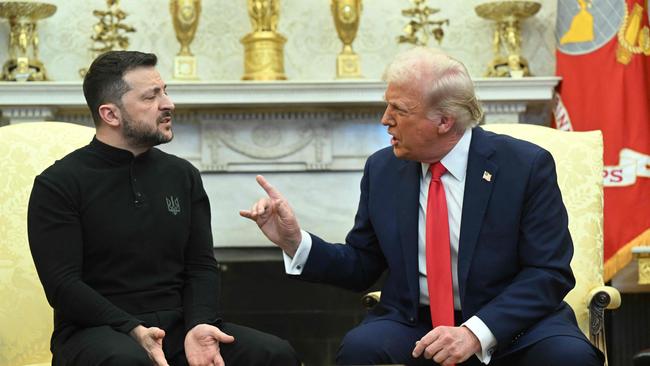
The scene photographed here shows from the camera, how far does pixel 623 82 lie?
486cm

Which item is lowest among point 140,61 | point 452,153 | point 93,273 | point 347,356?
point 347,356

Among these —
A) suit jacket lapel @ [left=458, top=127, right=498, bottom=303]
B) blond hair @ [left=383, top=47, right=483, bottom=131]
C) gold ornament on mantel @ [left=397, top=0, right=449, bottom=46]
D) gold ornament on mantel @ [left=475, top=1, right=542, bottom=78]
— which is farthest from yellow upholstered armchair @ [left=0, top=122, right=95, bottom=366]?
gold ornament on mantel @ [left=475, top=1, right=542, bottom=78]

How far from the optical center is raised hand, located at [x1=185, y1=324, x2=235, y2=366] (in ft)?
9.87

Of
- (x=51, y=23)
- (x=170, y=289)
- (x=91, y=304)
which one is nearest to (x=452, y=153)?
(x=170, y=289)

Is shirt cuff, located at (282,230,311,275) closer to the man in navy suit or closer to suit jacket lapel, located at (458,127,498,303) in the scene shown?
the man in navy suit

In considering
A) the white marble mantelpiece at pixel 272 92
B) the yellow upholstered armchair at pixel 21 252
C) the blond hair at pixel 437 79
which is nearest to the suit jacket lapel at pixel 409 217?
the blond hair at pixel 437 79

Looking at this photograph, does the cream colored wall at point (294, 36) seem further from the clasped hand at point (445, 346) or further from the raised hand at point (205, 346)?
the clasped hand at point (445, 346)

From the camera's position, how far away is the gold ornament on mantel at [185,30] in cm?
521

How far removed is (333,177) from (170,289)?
2.33 metres

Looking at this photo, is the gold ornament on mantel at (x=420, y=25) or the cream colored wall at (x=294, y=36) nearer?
the gold ornament on mantel at (x=420, y=25)

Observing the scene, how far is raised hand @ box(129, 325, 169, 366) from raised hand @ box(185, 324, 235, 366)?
105mm

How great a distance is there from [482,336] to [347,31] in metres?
2.64

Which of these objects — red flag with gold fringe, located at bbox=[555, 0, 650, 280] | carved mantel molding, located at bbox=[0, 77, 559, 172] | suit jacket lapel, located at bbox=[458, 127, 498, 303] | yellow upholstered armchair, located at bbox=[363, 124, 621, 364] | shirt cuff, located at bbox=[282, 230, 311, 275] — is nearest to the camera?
suit jacket lapel, located at bbox=[458, 127, 498, 303]

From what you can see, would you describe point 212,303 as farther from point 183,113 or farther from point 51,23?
point 51,23
